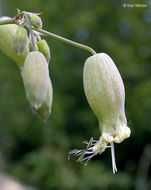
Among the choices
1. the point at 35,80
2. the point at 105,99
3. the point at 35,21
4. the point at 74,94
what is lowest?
the point at 74,94

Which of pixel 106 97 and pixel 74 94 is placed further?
pixel 74 94

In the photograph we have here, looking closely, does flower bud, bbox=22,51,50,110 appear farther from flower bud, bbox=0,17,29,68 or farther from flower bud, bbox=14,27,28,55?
flower bud, bbox=0,17,29,68

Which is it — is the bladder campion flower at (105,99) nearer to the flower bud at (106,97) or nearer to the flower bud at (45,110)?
the flower bud at (106,97)

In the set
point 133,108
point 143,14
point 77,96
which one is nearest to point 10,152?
point 77,96

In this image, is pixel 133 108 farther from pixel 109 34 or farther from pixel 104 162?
pixel 109 34

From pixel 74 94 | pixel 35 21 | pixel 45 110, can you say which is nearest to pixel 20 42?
pixel 35 21

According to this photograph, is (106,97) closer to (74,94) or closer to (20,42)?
(20,42)

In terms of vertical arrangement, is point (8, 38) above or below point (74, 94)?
above
